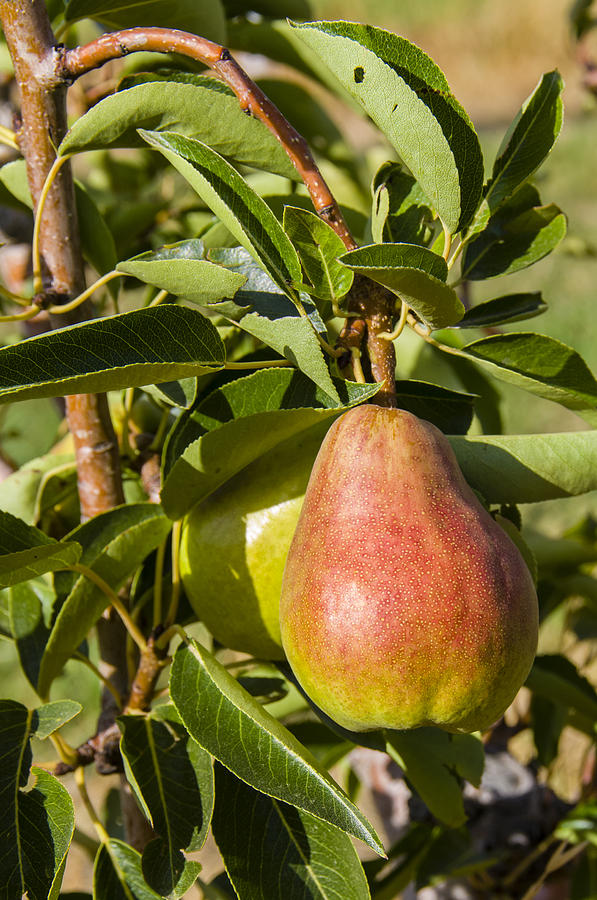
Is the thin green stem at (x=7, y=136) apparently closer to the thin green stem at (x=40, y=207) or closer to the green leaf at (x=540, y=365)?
the thin green stem at (x=40, y=207)

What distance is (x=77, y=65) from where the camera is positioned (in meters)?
0.59

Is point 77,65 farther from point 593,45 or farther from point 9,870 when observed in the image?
point 593,45

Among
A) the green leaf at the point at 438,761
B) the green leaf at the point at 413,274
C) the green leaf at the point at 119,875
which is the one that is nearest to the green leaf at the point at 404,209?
the green leaf at the point at 413,274

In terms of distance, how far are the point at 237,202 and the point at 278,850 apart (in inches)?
17.0

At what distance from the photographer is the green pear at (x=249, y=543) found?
2.04ft

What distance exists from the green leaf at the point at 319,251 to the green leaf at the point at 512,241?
0.13m

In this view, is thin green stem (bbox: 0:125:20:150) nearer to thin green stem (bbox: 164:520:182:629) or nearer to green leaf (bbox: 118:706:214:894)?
thin green stem (bbox: 164:520:182:629)

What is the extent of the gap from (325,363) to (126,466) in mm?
353

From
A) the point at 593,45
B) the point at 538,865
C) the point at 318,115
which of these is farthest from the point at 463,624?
the point at 593,45

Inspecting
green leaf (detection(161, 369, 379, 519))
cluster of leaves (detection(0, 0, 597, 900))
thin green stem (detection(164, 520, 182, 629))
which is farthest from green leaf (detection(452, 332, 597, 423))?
thin green stem (detection(164, 520, 182, 629))

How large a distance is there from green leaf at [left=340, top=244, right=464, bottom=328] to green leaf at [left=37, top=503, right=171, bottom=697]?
0.84 ft

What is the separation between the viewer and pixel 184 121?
59 cm

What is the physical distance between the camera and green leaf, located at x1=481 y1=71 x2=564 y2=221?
549 millimetres

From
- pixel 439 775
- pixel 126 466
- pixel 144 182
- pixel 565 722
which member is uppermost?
pixel 144 182
